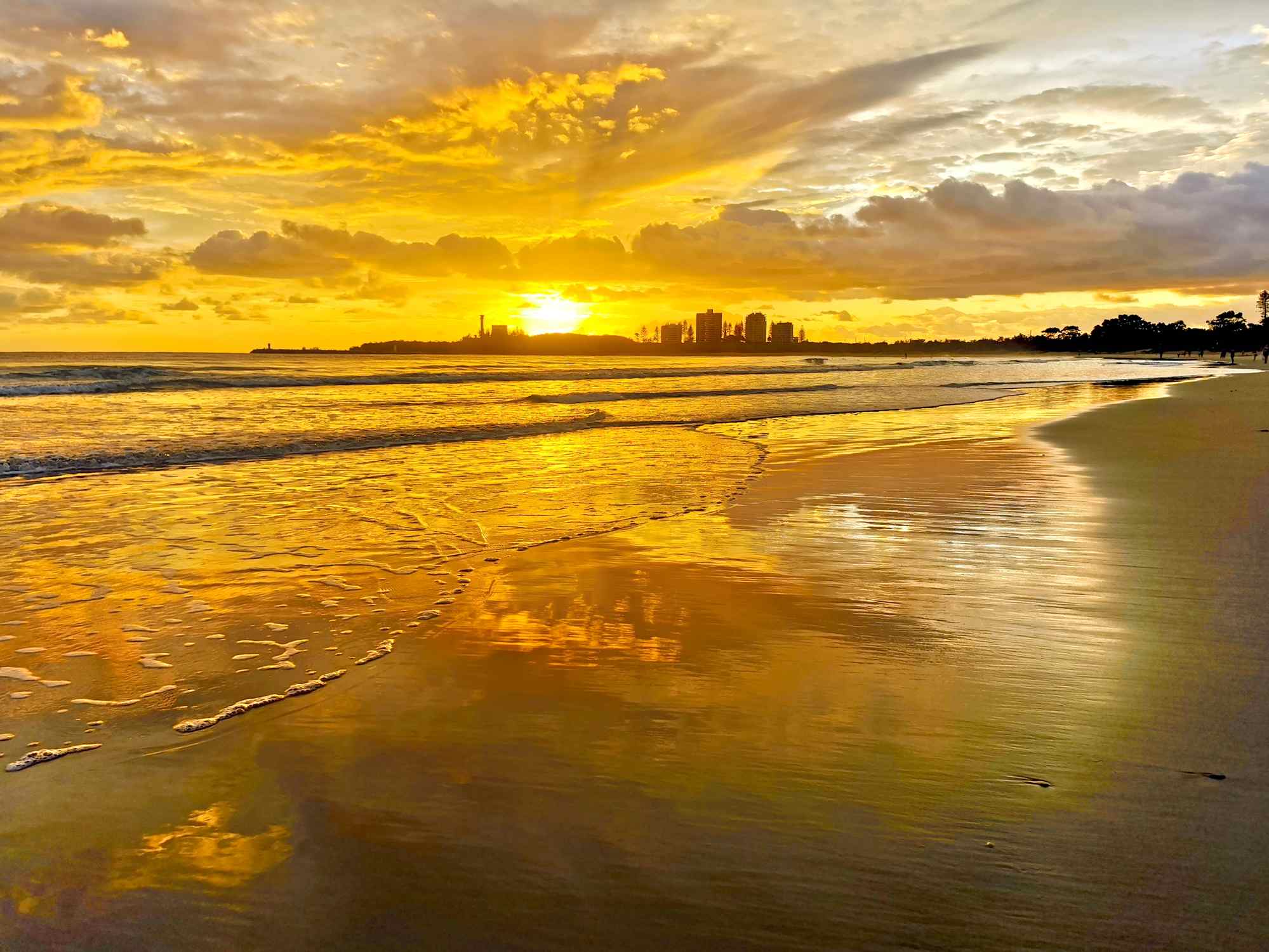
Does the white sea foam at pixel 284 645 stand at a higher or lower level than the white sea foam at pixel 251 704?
higher

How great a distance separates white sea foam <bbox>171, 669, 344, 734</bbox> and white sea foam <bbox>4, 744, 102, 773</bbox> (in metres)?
0.39

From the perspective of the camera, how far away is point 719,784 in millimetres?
3428

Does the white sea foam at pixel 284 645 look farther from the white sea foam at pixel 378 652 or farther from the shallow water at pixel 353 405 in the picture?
the shallow water at pixel 353 405

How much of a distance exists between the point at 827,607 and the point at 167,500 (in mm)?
9540

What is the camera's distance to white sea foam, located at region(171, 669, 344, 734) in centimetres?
416

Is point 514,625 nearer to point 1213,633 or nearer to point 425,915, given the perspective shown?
point 425,915

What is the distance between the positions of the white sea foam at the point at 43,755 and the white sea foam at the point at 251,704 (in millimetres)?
392

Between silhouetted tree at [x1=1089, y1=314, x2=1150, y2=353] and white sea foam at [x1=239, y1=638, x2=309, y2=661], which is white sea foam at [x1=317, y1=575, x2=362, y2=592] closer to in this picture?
white sea foam at [x1=239, y1=638, x2=309, y2=661]

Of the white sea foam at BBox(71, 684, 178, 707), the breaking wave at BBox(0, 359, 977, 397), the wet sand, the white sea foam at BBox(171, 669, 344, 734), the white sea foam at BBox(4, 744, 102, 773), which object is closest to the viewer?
the wet sand

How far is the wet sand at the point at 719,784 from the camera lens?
262cm

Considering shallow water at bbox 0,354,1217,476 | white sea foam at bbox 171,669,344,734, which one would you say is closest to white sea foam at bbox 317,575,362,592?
white sea foam at bbox 171,669,344,734

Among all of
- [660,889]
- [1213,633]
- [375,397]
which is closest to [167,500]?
[660,889]

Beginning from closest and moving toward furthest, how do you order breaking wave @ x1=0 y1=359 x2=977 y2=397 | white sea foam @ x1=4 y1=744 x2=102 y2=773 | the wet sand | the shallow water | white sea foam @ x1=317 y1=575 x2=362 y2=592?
the wet sand < white sea foam @ x1=4 y1=744 x2=102 y2=773 < white sea foam @ x1=317 y1=575 x2=362 y2=592 < the shallow water < breaking wave @ x1=0 y1=359 x2=977 y2=397

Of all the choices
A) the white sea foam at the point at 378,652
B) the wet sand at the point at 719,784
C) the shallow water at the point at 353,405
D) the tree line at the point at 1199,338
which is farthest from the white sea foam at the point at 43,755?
the tree line at the point at 1199,338
